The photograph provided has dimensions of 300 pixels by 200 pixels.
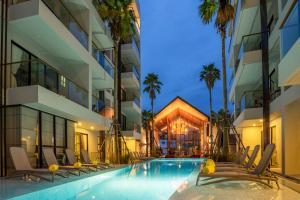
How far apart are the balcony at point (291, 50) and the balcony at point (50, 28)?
852 cm

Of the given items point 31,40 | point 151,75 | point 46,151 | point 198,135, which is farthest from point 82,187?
point 198,135

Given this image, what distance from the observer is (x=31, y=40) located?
48.9 feet

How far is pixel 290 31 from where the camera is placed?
9320 millimetres

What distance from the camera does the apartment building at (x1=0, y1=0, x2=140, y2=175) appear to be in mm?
12609

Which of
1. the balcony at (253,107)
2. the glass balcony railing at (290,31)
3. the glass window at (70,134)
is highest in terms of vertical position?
the glass balcony railing at (290,31)

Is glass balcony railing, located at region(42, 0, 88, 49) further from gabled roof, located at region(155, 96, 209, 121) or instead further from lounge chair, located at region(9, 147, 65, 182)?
gabled roof, located at region(155, 96, 209, 121)

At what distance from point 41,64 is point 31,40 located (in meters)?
2.32

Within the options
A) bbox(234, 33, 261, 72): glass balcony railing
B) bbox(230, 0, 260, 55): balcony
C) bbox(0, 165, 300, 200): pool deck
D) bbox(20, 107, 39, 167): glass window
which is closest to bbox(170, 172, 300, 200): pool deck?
bbox(0, 165, 300, 200): pool deck

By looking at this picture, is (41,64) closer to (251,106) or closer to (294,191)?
(294,191)

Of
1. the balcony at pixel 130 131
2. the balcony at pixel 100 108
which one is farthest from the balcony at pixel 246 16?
the balcony at pixel 130 131

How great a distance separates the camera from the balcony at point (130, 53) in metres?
31.7

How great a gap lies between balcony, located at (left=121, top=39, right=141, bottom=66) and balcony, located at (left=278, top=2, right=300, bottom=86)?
22.5 metres

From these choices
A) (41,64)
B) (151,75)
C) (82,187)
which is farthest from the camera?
(151,75)

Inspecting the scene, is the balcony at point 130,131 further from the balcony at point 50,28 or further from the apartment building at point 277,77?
the balcony at point 50,28
